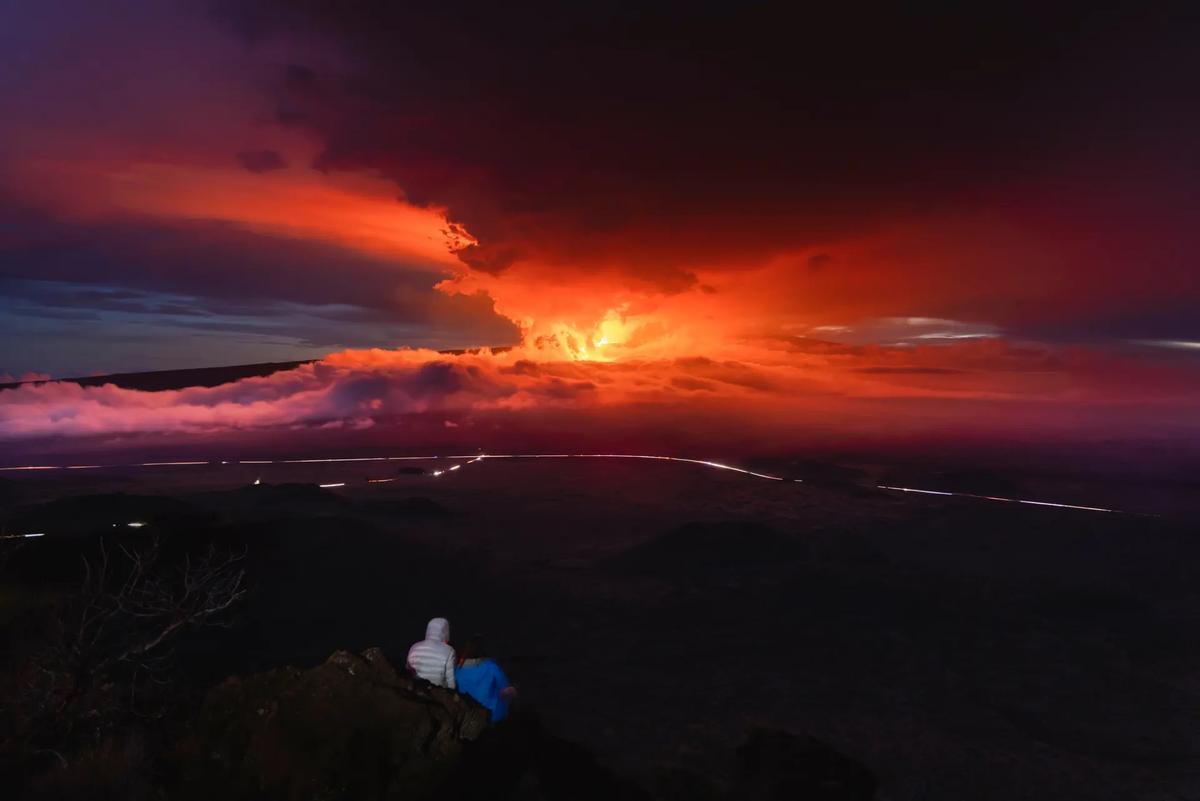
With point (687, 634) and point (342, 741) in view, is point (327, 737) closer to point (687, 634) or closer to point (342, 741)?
point (342, 741)

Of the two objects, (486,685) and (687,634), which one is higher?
(486,685)

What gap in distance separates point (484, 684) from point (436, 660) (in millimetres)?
895

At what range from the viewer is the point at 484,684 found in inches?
420

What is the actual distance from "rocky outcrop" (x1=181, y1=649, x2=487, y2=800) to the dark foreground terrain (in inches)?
4.4

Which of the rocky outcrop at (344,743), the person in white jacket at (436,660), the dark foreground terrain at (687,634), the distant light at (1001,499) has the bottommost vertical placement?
the dark foreground terrain at (687,634)

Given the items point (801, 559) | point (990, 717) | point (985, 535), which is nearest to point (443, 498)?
point (801, 559)

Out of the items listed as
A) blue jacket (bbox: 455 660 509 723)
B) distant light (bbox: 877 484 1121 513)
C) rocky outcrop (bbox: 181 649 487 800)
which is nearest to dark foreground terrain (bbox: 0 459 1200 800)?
rocky outcrop (bbox: 181 649 487 800)

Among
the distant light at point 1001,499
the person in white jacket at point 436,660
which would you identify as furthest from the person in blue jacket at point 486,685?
the distant light at point 1001,499

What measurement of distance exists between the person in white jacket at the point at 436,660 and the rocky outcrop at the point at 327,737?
0.71 ft

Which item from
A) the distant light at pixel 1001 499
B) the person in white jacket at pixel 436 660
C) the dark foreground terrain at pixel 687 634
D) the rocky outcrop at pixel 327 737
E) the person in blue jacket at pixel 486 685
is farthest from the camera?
the distant light at pixel 1001 499

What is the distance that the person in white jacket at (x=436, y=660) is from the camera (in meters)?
10.2

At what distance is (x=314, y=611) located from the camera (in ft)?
91.6

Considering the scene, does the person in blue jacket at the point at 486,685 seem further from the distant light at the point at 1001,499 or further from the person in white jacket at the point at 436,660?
the distant light at the point at 1001,499

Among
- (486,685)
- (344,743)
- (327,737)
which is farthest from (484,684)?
(327,737)
